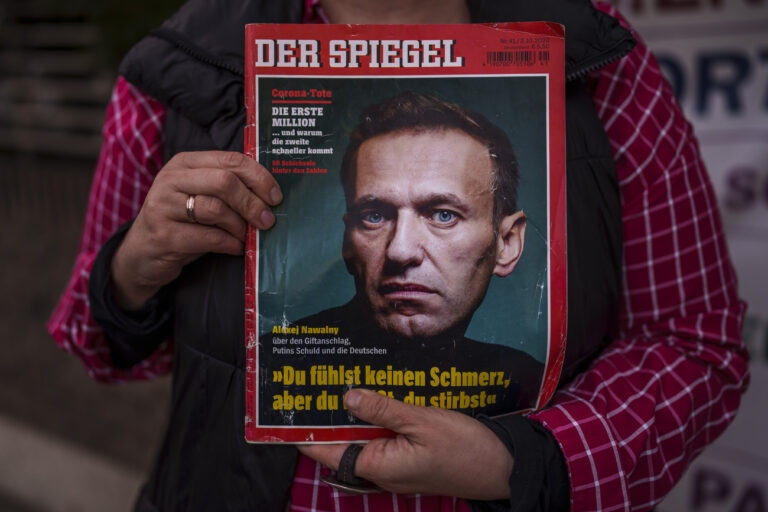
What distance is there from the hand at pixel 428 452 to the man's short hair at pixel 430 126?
233mm

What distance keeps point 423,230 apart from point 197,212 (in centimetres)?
26

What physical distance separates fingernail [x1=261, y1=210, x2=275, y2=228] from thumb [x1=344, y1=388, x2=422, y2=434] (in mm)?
219

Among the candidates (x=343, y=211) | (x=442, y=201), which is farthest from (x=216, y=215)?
(x=442, y=201)

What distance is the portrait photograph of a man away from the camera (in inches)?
29.2

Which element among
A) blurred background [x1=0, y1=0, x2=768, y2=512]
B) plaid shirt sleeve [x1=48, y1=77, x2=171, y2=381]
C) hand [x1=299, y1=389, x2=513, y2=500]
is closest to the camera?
hand [x1=299, y1=389, x2=513, y2=500]

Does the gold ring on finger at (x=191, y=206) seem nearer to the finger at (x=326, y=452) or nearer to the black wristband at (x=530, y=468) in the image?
the finger at (x=326, y=452)

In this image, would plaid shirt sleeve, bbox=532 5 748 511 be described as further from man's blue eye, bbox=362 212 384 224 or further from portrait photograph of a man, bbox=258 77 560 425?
man's blue eye, bbox=362 212 384 224

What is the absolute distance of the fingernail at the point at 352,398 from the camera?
28.9 inches

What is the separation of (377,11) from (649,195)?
1.45ft

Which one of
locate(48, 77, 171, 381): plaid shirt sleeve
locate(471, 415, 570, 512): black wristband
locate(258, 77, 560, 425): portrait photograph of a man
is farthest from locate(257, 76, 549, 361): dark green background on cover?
locate(48, 77, 171, 381): plaid shirt sleeve

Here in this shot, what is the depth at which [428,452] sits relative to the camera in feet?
2.35

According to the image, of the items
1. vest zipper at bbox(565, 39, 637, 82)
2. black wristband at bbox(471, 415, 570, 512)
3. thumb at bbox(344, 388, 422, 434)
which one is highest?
vest zipper at bbox(565, 39, 637, 82)

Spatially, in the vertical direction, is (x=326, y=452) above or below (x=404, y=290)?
below

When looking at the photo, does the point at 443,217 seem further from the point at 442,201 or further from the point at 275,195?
the point at 275,195
